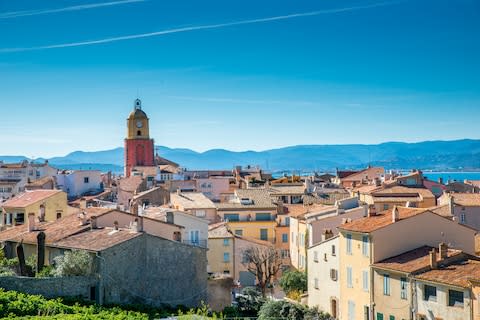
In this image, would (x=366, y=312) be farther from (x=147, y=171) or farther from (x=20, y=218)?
(x=147, y=171)

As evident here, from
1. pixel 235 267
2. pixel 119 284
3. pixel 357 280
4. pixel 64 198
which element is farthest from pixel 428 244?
pixel 64 198

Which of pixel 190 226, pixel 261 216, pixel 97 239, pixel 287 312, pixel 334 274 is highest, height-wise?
pixel 97 239

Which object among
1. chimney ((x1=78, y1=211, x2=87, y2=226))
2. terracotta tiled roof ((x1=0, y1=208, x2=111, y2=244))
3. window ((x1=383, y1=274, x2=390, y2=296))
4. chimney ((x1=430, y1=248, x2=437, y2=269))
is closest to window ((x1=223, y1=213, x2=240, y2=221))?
terracotta tiled roof ((x1=0, y1=208, x2=111, y2=244))

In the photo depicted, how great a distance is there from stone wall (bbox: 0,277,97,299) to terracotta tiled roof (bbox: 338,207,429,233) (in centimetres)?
1665

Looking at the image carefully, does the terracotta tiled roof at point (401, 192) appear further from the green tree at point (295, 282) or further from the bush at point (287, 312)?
the bush at point (287, 312)

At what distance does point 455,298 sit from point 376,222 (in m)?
9.80

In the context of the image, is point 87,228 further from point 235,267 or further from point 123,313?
point 235,267

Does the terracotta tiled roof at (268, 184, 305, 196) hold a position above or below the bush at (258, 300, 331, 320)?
above

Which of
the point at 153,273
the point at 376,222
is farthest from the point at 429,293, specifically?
the point at 153,273

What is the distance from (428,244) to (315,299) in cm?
1046

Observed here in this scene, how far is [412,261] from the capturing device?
42.8m

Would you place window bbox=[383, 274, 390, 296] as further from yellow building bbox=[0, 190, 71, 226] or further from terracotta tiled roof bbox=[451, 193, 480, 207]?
yellow building bbox=[0, 190, 71, 226]

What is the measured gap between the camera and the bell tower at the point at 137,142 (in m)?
140

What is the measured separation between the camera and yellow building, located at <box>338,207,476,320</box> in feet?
147
